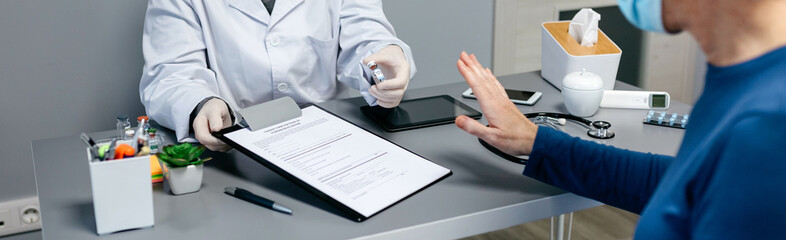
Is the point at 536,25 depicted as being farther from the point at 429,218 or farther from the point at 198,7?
the point at 429,218

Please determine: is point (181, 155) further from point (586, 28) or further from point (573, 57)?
point (586, 28)

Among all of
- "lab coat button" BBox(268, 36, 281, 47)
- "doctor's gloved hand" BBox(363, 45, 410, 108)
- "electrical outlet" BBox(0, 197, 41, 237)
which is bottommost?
"electrical outlet" BBox(0, 197, 41, 237)

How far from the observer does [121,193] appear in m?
0.86

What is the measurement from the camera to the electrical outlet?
1.96 metres

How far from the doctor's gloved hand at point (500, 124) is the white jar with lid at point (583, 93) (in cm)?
29

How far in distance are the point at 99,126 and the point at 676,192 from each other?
185cm

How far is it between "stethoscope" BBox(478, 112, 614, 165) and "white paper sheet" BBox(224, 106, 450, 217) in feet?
0.44

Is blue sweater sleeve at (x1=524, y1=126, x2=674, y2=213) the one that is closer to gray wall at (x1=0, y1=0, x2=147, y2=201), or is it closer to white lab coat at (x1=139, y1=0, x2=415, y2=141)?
white lab coat at (x1=139, y1=0, x2=415, y2=141)

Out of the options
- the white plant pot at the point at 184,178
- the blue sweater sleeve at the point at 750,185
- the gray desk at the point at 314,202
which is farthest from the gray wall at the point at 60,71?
the blue sweater sleeve at the point at 750,185

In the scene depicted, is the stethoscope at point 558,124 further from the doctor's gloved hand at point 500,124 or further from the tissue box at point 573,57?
the tissue box at point 573,57

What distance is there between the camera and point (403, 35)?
2363 mm

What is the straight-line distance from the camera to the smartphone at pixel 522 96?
1.44 metres

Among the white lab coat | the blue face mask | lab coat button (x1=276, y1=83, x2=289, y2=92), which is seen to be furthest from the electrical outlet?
the blue face mask

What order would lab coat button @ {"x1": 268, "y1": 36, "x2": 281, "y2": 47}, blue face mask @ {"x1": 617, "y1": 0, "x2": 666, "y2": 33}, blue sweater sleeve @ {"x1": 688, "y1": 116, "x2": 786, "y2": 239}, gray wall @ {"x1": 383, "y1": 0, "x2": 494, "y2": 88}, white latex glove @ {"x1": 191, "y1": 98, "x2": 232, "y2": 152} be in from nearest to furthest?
blue sweater sleeve @ {"x1": 688, "y1": 116, "x2": 786, "y2": 239}
blue face mask @ {"x1": 617, "y1": 0, "x2": 666, "y2": 33}
white latex glove @ {"x1": 191, "y1": 98, "x2": 232, "y2": 152}
lab coat button @ {"x1": 268, "y1": 36, "x2": 281, "y2": 47}
gray wall @ {"x1": 383, "y1": 0, "x2": 494, "y2": 88}
